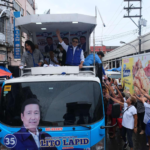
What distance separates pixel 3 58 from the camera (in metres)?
16.6

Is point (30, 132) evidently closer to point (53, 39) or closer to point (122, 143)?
point (53, 39)

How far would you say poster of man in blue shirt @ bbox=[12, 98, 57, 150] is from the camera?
10.3ft

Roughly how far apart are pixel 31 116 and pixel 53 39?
3.56 meters

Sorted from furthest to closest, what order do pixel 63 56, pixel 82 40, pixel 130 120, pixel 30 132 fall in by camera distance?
pixel 82 40 < pixel 63 56 < pixel 130 120 < pixel 30 132

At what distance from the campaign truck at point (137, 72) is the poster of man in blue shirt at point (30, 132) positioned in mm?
5534

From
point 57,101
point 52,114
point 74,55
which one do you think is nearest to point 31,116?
point 52,114

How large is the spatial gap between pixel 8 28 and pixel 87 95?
1520cm

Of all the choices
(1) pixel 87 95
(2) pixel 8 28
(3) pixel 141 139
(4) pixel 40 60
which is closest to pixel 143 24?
(2) pixel 8 28

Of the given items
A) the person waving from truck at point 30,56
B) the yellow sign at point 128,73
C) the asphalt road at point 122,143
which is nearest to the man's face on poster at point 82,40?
the person waving from truck at point 30,56

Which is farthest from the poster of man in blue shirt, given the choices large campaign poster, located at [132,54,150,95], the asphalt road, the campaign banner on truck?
large campaign poster, located at [132,54,150,95]

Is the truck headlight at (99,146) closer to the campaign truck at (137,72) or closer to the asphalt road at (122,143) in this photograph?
the asphalt road at (122,143)

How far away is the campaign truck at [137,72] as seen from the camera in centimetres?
773

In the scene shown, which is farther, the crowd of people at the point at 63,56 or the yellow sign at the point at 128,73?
the yellow sign at the point at 128,73

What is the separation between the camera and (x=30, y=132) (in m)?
3.19
